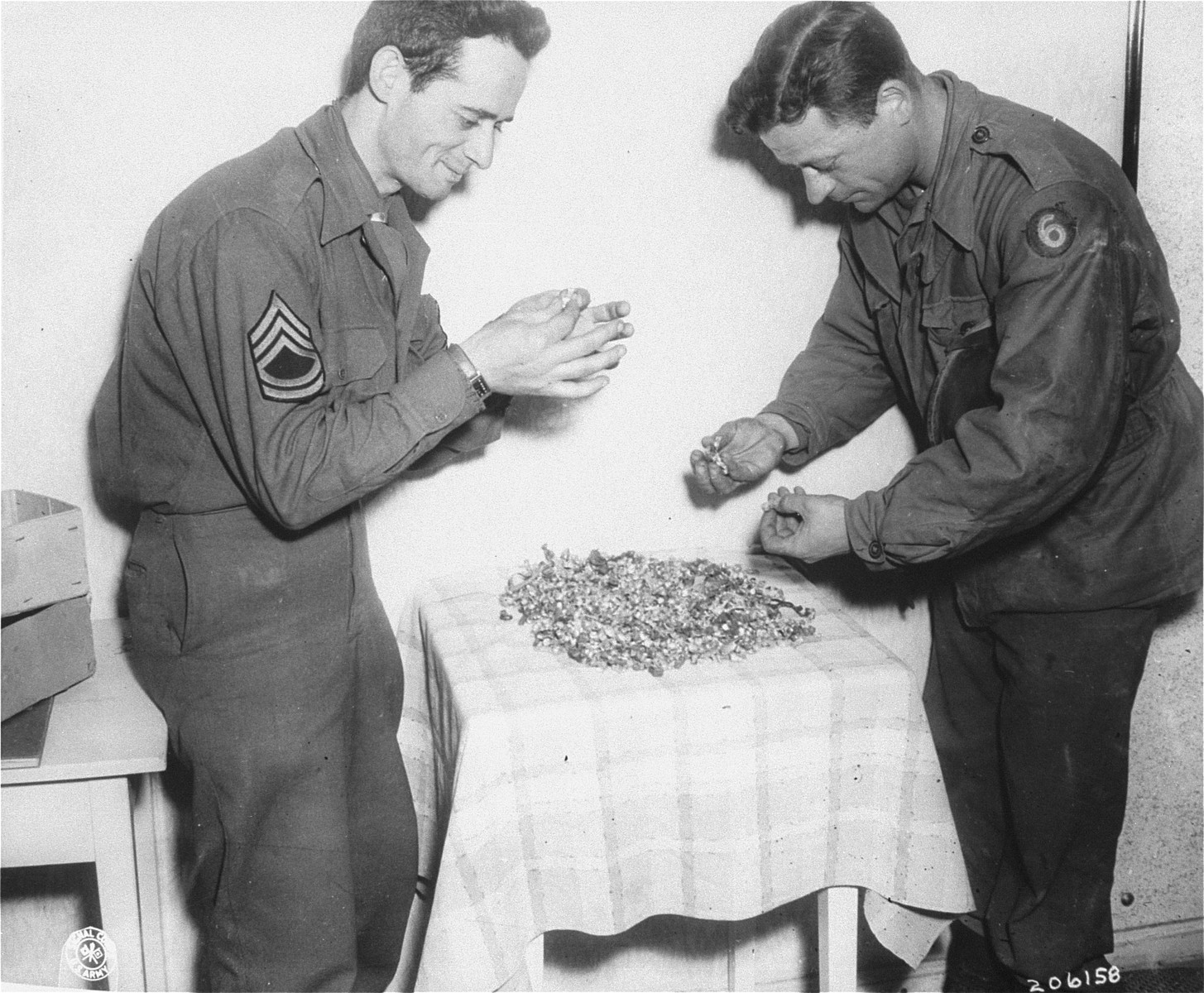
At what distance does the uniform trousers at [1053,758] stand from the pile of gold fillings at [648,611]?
49 centimetres

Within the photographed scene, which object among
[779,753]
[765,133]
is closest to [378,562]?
[779,753]

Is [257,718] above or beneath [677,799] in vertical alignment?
above

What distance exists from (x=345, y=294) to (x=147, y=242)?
0.31m

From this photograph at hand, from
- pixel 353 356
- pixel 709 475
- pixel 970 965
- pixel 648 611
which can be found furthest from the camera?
pixel 970 965

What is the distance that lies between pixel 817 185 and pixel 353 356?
916mm

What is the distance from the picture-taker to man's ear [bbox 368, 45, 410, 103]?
1.76 meters

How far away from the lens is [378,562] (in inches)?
92.8

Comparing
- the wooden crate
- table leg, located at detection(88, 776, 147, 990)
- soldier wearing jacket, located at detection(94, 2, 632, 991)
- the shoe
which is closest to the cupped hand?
soldier wearing jacket, located at detection(94, 2, 632, 991)

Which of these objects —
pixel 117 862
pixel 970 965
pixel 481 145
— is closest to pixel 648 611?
pixel 481 145

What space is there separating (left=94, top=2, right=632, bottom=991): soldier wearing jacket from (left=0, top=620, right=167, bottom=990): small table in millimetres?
78

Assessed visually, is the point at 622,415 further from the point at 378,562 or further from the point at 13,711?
the point at 13,711

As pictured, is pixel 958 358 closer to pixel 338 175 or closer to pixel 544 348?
pixel 544 348

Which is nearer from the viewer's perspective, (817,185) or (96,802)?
(96,802)

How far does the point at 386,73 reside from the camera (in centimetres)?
177
